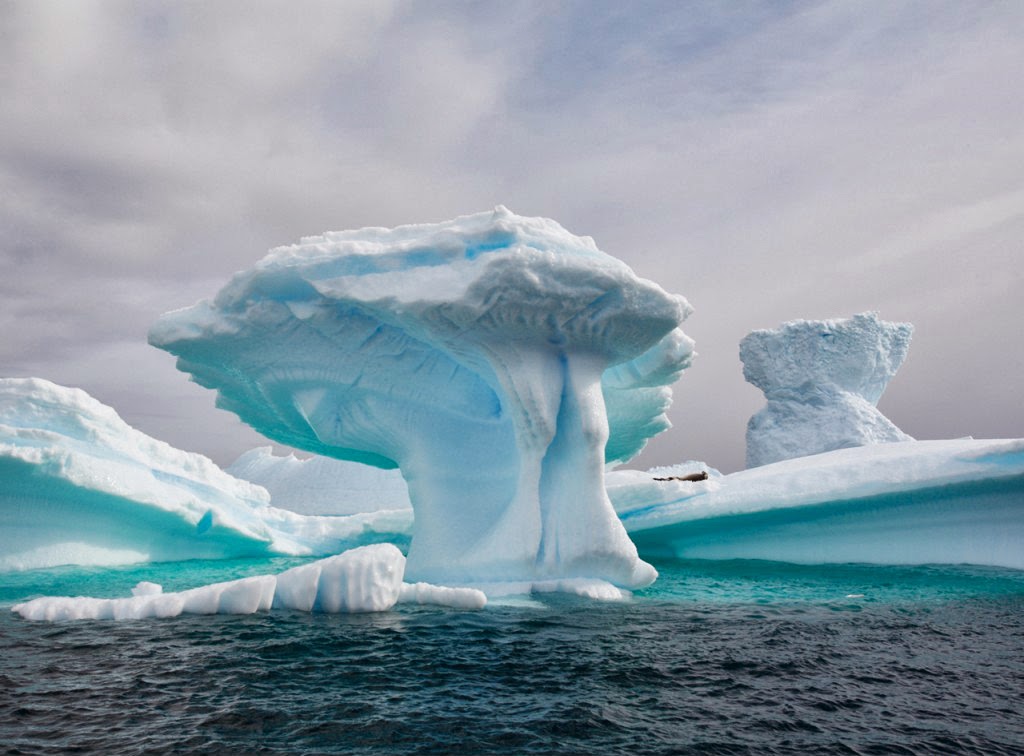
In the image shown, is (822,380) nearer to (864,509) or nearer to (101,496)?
(864,509)

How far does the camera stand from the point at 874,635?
20.7 ft

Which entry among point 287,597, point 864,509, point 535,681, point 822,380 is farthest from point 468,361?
point 822,380

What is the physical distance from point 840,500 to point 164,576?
10.3m

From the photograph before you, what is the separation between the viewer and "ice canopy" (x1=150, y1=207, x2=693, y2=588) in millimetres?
8477

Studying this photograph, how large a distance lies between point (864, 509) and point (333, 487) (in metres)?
17.7

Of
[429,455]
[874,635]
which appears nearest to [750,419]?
[429,455]

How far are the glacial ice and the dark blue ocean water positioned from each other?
16.5 m

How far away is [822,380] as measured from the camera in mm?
20766

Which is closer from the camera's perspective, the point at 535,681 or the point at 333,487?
the point at 535,681

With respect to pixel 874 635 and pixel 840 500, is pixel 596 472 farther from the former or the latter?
pixel 840 500

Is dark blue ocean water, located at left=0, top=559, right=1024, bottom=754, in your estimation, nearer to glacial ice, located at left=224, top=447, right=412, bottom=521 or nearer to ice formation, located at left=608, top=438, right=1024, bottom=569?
ice formation, located at left=608, top=438, right=1024, bottom=569

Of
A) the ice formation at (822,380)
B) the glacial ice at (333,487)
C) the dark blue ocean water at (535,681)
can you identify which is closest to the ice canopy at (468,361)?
the dark blue ocean water at (535,681)

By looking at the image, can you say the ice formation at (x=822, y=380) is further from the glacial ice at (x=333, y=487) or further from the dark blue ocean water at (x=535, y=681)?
the dark blue ocean water at (x=535, y=681)

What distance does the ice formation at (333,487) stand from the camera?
23737 mm
